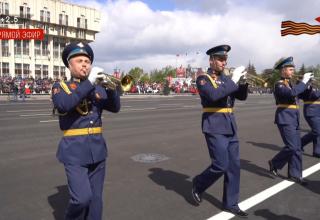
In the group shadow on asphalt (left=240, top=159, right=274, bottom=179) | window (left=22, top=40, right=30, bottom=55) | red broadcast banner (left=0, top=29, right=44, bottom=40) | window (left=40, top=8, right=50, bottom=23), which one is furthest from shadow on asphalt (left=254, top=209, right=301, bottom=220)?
→ window (left=40, top=8, right=50, bottom=23)

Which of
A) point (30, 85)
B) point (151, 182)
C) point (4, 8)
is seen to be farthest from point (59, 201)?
point (4, 8)

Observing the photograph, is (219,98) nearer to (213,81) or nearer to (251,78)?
(213,81)

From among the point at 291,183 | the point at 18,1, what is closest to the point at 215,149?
A: the point at 291,183

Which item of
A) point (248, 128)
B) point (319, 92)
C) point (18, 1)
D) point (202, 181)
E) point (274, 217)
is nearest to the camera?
point (274, 217)

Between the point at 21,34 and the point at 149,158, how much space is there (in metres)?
59.2

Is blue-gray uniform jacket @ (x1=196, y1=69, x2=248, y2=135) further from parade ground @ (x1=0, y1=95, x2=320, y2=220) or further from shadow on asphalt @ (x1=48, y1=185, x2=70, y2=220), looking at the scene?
shadow on asphalt @ (x1=48, y1=185, x2=70, y2=220)

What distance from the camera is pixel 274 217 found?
15.3 ft

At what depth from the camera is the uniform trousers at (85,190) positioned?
3416 millimetres

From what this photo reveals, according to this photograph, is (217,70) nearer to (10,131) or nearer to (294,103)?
(294,103)

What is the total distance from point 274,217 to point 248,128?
974cm

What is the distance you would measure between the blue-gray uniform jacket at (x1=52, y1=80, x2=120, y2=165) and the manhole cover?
4225mm

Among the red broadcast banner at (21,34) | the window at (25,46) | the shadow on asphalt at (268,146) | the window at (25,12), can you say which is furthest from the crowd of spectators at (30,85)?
the shadow on asphalt at (268,146)

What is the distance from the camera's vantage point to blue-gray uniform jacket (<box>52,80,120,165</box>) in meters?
3.44

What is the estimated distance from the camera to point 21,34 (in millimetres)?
61406
